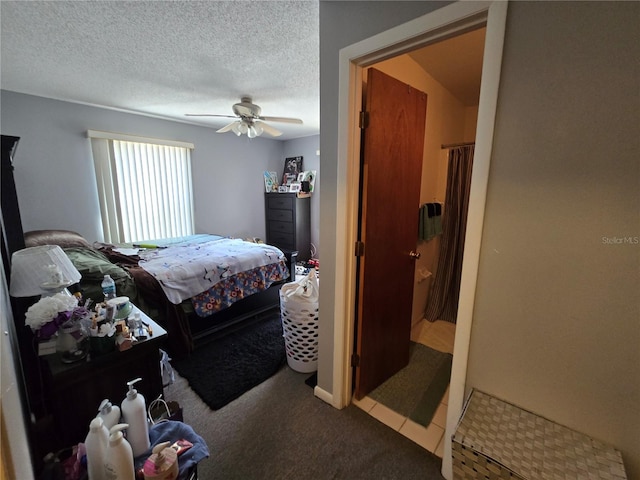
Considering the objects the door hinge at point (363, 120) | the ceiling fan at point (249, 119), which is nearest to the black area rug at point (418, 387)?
the door hinge at point (363, 120)

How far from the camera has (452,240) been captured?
2777 mm

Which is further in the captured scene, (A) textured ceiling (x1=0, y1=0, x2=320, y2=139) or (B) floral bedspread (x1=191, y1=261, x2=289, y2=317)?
(B) floral bedspread (x1=191, y1=261, x2=289, y2=317)

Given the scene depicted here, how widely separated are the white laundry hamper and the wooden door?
0.40m

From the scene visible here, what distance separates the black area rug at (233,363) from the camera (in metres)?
1.86

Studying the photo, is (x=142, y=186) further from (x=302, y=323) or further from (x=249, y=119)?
(x=302, y=323)

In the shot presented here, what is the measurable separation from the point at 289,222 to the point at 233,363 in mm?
3014

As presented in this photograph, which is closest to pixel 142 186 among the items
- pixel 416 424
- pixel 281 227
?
pixel 281 227

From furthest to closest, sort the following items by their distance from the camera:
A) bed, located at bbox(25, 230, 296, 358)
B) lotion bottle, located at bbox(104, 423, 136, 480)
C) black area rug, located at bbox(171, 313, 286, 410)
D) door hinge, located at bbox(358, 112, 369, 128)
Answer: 1. bed, located at bbox(25, 230, 296, 358)
2. black area rug, located at bbox(171, 313, 286, 410)
3. door hinge, located at bbox(358, 112, 369, 128)
4. lotion bottle, located at bbox(104, 423, 136, 480)

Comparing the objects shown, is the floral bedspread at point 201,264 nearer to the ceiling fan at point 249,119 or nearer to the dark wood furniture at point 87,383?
the dark wood furniture at point 87,383

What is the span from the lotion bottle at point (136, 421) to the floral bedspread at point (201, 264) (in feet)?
4.34

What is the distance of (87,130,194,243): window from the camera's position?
11.0 ft

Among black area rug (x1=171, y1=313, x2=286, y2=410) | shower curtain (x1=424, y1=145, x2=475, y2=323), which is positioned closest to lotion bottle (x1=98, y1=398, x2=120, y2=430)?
black area rug (x1=171, y1=313, x2=286, y2=410)

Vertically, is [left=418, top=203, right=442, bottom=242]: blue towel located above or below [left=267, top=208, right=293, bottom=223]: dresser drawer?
above

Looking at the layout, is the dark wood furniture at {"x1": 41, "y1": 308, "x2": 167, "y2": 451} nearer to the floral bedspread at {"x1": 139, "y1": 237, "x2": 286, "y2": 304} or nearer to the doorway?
the floral bedspread at {"x1": 139, "y1": 237, "x2": 286, "y2": 304}
